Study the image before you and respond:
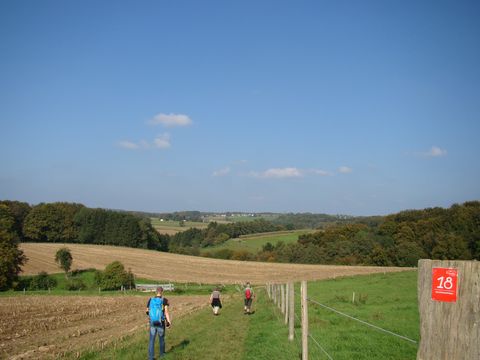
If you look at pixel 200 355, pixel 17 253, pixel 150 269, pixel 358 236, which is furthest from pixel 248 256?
pixel 200 355

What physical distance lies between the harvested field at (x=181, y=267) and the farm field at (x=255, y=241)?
2300 centimetres

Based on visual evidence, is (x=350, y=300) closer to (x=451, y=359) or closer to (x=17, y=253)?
(x=451, y=359)

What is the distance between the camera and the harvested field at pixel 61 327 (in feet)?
53.6

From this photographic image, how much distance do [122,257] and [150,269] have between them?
1167 cm

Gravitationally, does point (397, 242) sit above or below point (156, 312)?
below

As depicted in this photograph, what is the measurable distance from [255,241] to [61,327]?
3700 inches

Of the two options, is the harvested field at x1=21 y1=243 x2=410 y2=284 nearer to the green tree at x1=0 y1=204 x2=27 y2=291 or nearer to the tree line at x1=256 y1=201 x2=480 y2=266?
the green tree at x1=0 y1=204 x2=27 y2=291

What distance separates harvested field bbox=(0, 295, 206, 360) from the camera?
16.3m

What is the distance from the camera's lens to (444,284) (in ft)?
13.0

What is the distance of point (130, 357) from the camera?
12516 millimetres

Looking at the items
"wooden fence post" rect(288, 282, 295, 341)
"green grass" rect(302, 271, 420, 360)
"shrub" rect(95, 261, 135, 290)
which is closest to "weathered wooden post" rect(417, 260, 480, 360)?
"green grass" rect(302, 271, 420, 360)

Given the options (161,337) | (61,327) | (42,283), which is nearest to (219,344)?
(161,337)

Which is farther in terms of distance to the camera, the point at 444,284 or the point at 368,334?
the point at 368,334

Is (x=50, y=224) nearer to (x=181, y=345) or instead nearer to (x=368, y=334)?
(x=181, y=345)
